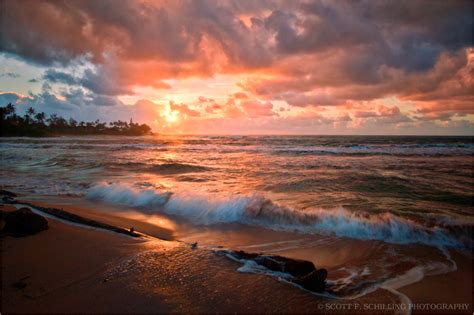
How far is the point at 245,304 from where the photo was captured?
2.71 metres

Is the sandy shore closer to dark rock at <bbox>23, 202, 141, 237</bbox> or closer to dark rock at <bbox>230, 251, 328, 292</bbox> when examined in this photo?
dark rock at <bbox>230, 251, 328, 292</bbox>

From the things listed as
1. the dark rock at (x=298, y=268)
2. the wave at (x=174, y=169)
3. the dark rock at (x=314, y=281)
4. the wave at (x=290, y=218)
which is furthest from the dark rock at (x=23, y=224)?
the wave at (x=174, y=169)

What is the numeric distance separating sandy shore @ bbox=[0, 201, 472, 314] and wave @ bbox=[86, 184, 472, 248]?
1.11 meters

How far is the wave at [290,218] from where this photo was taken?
5320 millimetres

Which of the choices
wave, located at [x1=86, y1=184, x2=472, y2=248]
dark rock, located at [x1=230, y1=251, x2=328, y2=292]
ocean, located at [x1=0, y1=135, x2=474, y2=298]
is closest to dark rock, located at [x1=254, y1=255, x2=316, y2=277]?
dark rock, located at [x1=230, y1=251, x2=328, y2=292]

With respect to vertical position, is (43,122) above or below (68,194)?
above

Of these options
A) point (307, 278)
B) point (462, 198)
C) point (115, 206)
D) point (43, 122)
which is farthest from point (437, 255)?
point (43, 122)

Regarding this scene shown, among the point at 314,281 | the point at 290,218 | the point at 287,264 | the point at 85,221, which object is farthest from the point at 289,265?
the point at 85,221

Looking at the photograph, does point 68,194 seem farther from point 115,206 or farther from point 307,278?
point 307,278

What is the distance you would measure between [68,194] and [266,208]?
23.5ft

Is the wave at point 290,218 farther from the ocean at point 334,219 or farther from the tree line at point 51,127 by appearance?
the tree line at point 51,127

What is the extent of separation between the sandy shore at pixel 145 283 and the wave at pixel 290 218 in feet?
3.64

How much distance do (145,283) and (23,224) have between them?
295cm

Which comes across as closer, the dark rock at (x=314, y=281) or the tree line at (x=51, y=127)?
the dark rock at (x=314, y=281)
